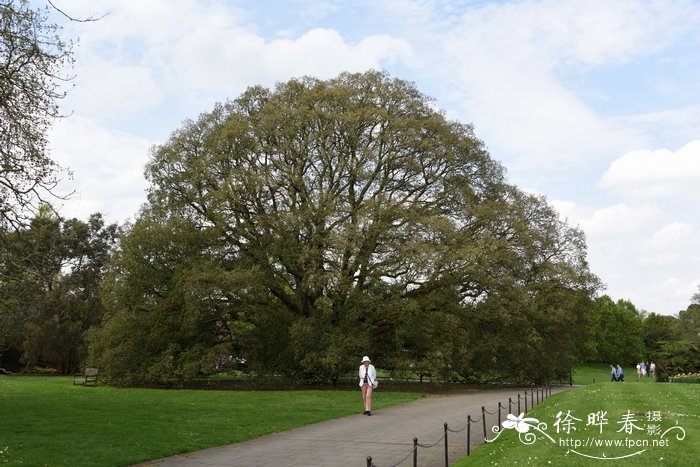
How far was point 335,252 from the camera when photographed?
30.7 meters

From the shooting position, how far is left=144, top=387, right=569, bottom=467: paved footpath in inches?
433

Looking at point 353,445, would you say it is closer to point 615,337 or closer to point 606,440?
point 606,440

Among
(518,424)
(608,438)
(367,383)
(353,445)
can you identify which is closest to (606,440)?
(608,438)

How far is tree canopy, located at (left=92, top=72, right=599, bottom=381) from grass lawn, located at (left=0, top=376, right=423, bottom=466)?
6420mm

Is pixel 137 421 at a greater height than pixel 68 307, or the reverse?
pixel 68 307

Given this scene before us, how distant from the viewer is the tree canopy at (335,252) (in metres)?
30.9

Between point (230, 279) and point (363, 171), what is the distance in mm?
9729

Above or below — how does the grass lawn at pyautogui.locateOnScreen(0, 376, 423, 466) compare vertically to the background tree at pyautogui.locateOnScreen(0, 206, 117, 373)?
below

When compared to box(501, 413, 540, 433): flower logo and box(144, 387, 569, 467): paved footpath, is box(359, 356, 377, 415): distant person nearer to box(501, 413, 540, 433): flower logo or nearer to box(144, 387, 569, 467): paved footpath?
box(144, 387, 569, 467): paved footpath

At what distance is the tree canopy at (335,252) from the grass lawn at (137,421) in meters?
6.42

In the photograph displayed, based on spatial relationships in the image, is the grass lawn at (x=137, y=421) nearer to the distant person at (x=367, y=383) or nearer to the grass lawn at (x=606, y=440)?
the distant person at (x=367, y=383)

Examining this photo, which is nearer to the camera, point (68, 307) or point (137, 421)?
point (137, 421)

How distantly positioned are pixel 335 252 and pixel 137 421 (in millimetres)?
16058

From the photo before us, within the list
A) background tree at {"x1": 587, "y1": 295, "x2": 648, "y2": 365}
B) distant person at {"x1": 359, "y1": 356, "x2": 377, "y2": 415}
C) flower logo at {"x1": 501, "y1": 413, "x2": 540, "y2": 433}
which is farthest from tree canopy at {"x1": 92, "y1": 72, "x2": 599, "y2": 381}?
background tree at {"x1": 587, "y1": 295, "x2": 648, "y2": 365}
